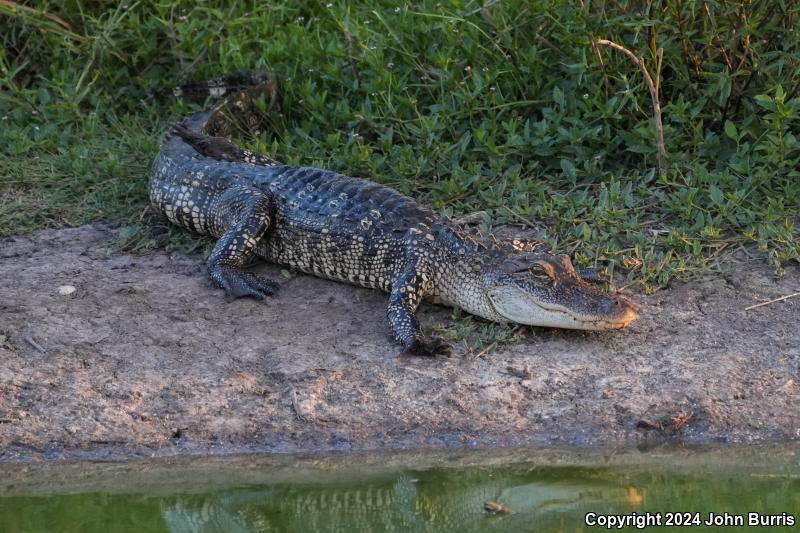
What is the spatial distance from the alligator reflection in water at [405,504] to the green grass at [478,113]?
5.86 ft

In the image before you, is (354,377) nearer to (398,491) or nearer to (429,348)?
(429,348)

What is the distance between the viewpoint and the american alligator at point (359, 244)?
602 cm

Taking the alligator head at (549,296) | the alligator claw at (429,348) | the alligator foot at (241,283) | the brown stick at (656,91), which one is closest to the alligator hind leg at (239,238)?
the alligator foot at (241,283)

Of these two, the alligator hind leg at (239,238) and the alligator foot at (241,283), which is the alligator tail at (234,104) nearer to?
the alligator hind leg at (239,238)

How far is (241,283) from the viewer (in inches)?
260

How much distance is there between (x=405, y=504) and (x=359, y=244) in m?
1.94

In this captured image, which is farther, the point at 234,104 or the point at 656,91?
the point at 234,104

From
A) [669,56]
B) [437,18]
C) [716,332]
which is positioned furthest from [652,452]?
[437,18]

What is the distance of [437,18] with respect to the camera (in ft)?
26.0

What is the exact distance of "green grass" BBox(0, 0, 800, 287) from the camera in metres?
6.94

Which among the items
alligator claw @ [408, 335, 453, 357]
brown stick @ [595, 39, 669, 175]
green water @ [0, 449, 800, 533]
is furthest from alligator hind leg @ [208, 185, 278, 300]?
brown stick @ [595, 39, 669, 175]

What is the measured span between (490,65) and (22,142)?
306 centimetres

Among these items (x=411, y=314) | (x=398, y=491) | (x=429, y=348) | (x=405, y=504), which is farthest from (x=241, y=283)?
(x=405, y=504)

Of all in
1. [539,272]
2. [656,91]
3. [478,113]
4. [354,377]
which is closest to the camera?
[354,377]
